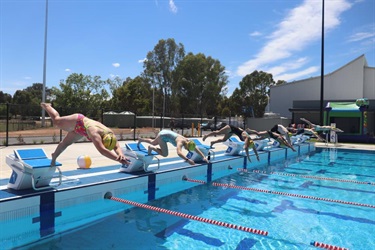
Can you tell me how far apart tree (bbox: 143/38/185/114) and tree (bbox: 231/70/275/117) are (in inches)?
489

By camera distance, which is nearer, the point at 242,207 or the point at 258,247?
the point at 258,247

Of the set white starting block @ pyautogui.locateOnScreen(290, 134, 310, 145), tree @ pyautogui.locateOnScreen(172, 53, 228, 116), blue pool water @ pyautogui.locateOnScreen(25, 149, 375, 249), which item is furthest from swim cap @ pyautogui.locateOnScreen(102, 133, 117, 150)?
tree @ pyautogui.locateOnScreen(172, 53, 228, 116)

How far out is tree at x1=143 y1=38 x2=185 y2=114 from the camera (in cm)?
5466

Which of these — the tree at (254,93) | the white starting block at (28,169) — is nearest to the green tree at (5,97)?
the tree at (254,93)

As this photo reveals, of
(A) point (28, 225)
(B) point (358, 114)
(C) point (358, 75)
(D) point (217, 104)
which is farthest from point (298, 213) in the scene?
(D) point (217, 104)

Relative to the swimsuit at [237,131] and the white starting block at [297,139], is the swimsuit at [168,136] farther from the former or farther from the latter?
the white starting block at [297,139]

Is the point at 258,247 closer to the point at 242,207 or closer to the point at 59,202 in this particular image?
the point at 242,207

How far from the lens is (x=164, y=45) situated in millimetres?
54719

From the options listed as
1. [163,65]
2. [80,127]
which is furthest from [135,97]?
[80,127]

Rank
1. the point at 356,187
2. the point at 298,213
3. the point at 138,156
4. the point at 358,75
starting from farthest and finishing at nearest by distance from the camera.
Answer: the point at 358,75 < the point at 356,187 < the point at 138,156 < the point at 298,213

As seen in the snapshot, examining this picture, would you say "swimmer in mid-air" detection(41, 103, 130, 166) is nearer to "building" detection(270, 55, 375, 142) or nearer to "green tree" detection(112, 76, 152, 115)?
"building" detection(270, 55, 375, 142)

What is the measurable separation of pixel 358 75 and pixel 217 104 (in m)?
26.2

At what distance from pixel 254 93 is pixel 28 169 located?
164 feet

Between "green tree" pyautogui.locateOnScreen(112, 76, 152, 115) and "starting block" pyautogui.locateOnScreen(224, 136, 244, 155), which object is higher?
"green tree" pyautogui.locateOnScreen(112, 76, 152, 115)
